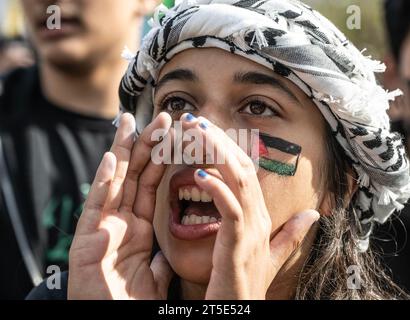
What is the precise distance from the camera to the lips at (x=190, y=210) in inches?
101

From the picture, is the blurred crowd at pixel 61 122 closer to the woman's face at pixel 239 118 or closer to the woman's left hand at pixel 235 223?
the woman's face at pixel 239 118

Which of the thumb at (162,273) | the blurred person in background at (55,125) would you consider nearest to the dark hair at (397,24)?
the blurred person in background at (55,125)

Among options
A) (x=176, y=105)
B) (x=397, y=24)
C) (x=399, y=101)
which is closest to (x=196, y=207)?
(x=176, y=105)

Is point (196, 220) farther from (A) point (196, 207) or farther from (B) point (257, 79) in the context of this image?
(B) point (257, 79)

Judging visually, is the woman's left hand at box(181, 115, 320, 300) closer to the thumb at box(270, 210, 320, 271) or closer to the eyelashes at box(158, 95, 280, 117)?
the thumb at box(270, 210, 320, 271)

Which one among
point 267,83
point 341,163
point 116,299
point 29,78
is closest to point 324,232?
point 341,163

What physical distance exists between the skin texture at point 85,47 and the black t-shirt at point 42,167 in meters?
0.11

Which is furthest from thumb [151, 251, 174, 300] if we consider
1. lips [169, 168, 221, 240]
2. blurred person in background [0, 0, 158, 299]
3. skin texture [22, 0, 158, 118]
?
skin texture [22, 0, 158, 118]

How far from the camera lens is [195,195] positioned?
8.55 feet

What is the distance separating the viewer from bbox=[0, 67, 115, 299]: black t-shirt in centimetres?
427

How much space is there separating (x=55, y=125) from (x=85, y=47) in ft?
1.66

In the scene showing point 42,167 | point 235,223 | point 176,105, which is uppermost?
point 176,105

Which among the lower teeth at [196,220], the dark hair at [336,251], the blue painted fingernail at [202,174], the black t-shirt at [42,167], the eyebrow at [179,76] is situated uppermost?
the eyebrow at [179,76]
